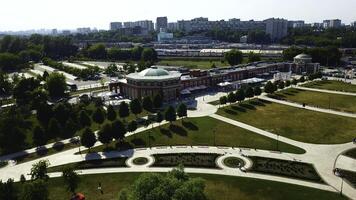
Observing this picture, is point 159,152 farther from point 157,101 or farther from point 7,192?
point 7,192

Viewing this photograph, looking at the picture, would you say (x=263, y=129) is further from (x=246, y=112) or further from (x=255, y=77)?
(x=255, y=77)

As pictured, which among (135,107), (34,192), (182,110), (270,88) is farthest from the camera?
(270,88)

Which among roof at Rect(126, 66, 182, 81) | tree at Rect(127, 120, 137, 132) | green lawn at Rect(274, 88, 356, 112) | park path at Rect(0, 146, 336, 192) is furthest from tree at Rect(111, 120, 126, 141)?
green lawn at Rect(274, 88, 356, 112)

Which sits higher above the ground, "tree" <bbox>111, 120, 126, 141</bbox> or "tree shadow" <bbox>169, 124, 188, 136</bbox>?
"tree" <bbox>111, 120, 126, 141</bbox>

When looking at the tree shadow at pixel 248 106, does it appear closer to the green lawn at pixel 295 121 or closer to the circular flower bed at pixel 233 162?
the green lawn at pixel 295 121

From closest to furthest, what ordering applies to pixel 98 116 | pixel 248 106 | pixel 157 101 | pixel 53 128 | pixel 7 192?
pixel 7 192 < pixel 53 128 < pixel 98 116 < pixel 157 101 < pixel 248 106

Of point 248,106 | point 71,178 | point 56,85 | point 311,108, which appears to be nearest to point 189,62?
point 56,85

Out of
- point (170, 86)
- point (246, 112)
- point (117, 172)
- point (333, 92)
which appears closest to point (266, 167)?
point (117, 172)

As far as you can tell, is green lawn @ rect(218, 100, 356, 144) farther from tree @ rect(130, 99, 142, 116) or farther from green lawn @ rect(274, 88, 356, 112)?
tree @ rect(130, 99, 142, 116)
